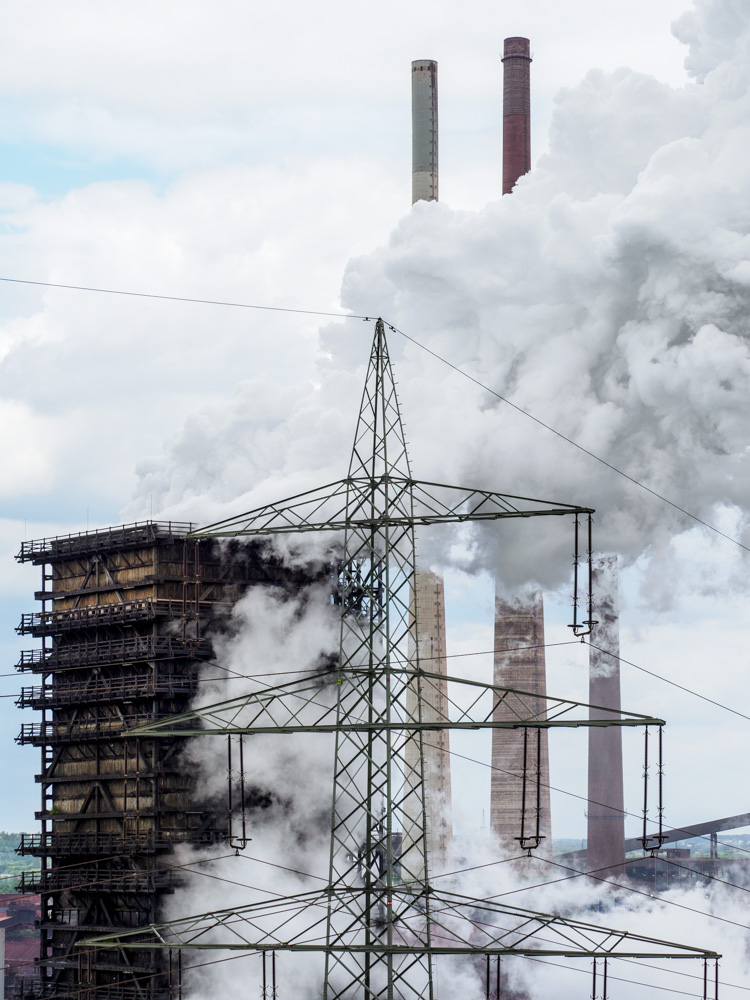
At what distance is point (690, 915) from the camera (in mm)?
64125

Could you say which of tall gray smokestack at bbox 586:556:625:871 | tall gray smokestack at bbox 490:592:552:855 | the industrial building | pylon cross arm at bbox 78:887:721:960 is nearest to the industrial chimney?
tall gray smokestack at bbox 490:592:552:855

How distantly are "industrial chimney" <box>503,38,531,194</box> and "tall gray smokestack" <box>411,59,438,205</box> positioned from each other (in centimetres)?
530

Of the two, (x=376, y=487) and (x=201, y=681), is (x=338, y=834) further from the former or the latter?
(x=376, y=487)

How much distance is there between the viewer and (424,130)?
78000 mm

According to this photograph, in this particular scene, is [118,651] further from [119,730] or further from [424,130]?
[424,130]

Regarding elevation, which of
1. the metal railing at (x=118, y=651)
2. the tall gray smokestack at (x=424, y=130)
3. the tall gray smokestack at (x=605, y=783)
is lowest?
the tall gray smokestack at (x=605, y=783)

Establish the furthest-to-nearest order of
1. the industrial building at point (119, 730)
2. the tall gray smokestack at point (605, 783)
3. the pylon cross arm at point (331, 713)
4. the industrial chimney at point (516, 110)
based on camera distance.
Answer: the industrial chimney at point (516, 110), the tall gray smokestack at point (605, 783), the industrial building at point (119, 730), the pylon cross arm at point (331, 713)

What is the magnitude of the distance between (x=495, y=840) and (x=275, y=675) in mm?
20136

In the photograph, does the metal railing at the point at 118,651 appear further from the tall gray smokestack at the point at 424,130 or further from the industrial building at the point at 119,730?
the tall gray smokestack at the point at 424,130

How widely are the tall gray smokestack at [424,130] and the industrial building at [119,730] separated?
91.6ft

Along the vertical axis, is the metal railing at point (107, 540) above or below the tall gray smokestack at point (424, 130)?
below

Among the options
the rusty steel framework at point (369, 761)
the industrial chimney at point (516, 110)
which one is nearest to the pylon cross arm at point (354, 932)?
the rusty steel framework at point (369, 761)

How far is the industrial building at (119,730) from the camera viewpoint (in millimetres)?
52625

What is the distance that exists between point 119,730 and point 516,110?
36050 mm
